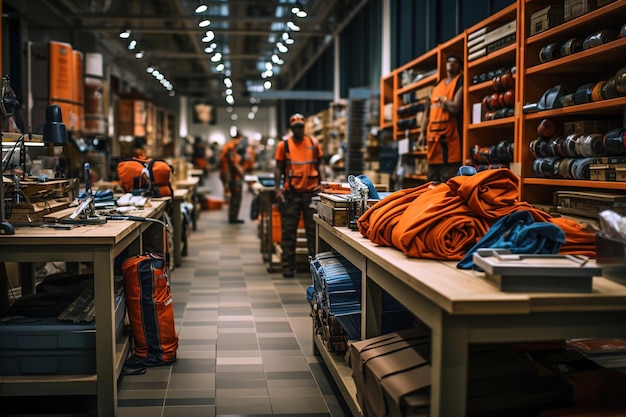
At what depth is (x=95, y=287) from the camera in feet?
10.8

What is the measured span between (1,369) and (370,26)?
1007 cm

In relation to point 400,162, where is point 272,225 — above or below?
below

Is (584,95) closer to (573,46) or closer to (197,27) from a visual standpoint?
(573,46)

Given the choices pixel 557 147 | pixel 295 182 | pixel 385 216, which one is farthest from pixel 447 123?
pixel 385 216

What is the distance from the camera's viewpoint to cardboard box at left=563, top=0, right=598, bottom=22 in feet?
14.7

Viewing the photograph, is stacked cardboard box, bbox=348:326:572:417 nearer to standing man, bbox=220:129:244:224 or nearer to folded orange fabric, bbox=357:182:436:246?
folded orange fabric, bbox=357:182:436:246

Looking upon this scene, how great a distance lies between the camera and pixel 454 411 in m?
2.12

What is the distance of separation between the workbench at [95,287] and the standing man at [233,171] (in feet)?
31.9

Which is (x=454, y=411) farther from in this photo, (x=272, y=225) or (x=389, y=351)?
(x=272, y=225)

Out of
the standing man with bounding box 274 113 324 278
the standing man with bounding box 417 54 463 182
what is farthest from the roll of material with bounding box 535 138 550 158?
the standing man with bounding box 274 113 324 278

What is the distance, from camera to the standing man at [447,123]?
22.5ft

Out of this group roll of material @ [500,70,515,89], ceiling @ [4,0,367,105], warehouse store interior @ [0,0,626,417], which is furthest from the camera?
ceiling @ [4,0,367,105]

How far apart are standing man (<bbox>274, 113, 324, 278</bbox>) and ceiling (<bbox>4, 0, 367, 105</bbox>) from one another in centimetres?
222

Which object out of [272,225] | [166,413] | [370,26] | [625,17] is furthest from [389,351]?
[370,26]
